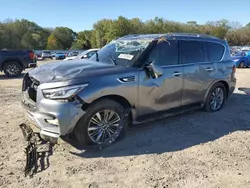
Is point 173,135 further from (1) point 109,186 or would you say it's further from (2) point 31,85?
(2) point 31,85

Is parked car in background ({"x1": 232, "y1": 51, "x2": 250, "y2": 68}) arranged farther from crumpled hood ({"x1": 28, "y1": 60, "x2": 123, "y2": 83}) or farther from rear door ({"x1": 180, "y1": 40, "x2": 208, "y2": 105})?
crumpled hood ({"x1": 28, "y1": 60, "x2": 123, "y2": 83})

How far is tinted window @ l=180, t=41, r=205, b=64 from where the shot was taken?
5.36 meters

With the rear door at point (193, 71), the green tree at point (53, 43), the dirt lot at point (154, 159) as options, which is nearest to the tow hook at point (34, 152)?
the dirt lot at point (154, 159)

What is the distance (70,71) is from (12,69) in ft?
34.9

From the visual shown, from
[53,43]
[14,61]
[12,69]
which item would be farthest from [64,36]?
[12,69]

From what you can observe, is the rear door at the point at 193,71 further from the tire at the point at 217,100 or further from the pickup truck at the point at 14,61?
the pickup truck at the point at 14,61

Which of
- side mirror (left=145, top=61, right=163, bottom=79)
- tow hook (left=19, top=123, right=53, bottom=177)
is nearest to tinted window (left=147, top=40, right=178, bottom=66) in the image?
side mirror (left=145, top=61, right=163, bottom=79)

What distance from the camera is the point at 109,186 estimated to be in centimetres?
319

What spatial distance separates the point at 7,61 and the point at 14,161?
10.9m

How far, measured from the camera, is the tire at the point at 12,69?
13391 mm

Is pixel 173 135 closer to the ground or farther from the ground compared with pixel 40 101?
closer to the ground

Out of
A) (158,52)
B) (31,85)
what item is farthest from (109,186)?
(158,52)

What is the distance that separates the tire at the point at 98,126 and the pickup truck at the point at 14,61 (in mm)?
10090

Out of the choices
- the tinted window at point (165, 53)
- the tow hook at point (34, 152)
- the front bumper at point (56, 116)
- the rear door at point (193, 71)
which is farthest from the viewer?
the rear door at point (193, 71)
